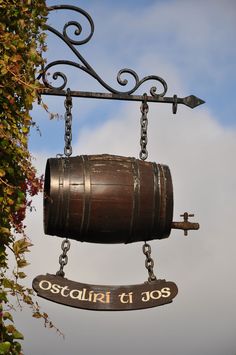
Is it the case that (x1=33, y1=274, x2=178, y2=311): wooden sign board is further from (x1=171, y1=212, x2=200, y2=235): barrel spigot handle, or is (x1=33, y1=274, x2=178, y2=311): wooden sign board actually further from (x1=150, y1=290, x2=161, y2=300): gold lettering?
(x1=171, y1=212, x2=200, y2=235): barrel spigot handle

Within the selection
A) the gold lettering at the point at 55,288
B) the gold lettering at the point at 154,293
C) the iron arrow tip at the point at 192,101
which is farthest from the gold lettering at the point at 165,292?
the iron arrow tip at the point at 192,101

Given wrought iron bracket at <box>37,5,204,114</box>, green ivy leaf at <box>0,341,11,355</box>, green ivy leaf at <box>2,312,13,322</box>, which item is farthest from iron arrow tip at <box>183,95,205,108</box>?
green ivy leaf at <box>0,341,11,355</box>

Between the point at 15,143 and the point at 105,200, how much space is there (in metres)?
0.88

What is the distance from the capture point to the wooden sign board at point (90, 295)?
5191mm

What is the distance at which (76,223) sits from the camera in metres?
5.35

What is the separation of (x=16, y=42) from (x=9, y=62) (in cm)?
18

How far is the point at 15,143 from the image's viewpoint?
15.6 feet

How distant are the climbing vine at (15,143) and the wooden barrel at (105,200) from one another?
0.49 metres

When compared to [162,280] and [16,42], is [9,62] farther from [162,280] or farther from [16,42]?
[162,280]

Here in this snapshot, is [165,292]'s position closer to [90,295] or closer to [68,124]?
[90,295]

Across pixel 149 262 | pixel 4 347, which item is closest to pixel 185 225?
pixel 149 262

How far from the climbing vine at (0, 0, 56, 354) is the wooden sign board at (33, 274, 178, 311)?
1.55 ft

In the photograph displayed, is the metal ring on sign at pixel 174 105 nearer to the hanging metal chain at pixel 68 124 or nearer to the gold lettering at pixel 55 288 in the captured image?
the hanging metal chain at pixel 68 124

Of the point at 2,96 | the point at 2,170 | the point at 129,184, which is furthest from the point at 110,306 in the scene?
A: the point at 2,96
